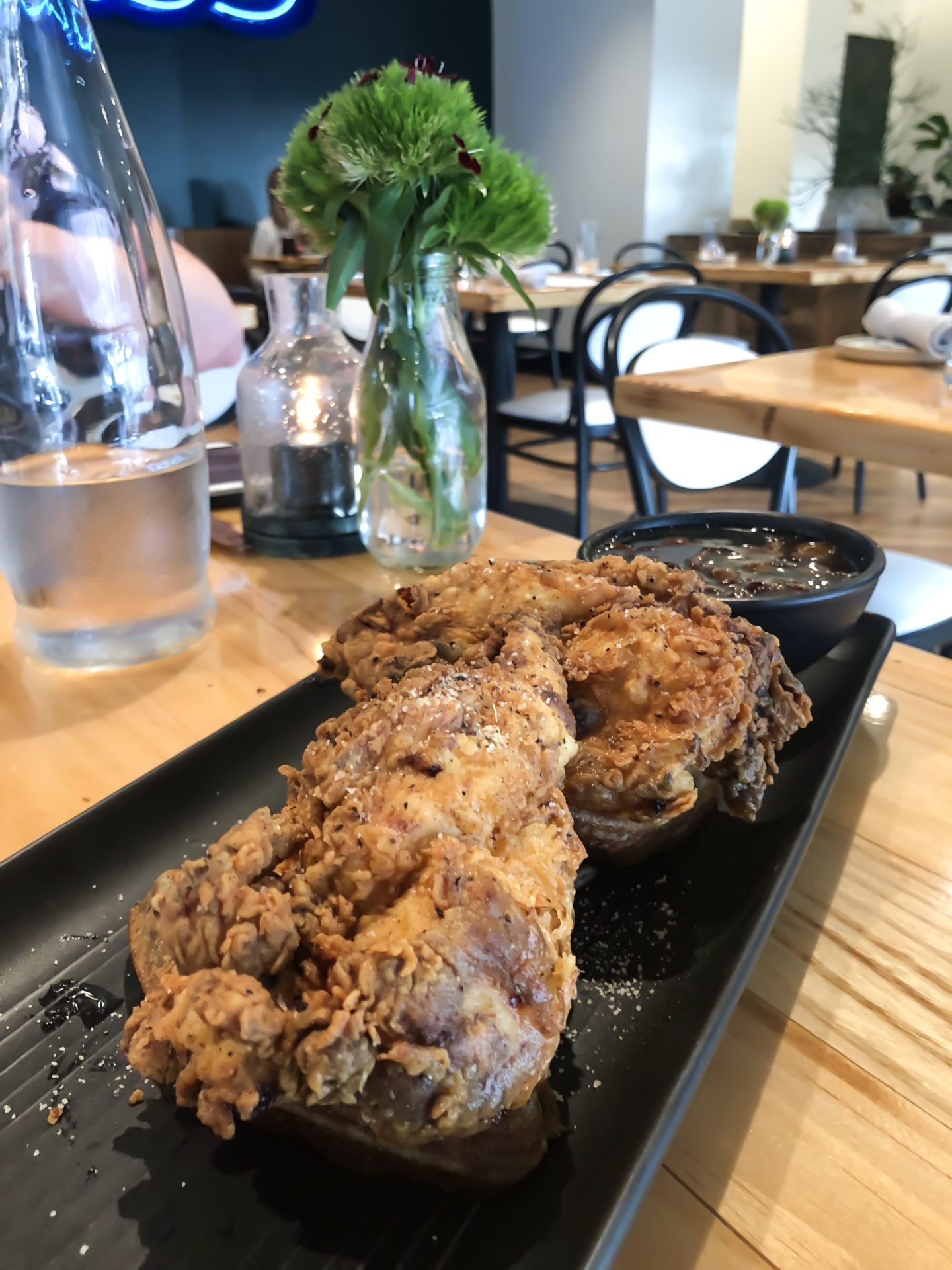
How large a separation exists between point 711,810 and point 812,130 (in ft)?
25.6

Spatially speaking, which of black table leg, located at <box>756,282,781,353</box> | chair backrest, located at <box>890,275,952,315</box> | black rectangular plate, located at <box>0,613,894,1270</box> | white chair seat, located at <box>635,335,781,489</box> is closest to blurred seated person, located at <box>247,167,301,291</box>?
black table leg, located at <box>756,282,781,353</box>

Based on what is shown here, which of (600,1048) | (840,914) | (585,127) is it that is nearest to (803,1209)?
(600,1048)

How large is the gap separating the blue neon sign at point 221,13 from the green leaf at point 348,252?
21.0 ft

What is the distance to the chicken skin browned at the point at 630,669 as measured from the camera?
53cm

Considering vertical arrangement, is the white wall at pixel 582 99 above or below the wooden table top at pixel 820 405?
above

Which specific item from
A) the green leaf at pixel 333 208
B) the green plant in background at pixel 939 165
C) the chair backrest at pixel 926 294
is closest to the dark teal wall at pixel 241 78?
the green plant in background at pixel 939 165

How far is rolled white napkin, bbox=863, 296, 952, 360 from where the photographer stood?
70.5 inches

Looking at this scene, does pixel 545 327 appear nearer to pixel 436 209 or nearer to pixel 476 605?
pixel 436 209

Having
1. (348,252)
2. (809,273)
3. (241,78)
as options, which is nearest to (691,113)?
(809,273)

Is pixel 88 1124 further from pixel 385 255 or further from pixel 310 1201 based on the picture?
pixel 385 255

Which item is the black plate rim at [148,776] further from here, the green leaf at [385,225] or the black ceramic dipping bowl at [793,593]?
the green leaf at [385,225]

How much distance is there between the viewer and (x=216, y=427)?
2.00 m

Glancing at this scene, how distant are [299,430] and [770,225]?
4661mm

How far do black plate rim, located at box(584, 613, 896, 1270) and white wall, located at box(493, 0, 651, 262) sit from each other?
21.9 feet
